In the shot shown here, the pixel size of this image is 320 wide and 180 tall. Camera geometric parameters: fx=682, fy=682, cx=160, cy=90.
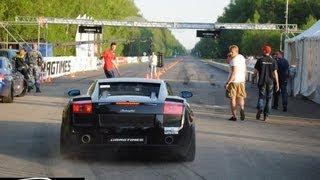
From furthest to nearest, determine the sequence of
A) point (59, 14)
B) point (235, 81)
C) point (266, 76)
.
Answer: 1. point (59, 14)
2. point (266, 76)
3. point (235, 81)

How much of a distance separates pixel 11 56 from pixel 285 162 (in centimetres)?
1908

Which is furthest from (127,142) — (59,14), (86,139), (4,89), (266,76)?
(59,14)

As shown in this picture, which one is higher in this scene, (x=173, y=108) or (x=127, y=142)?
(x=173, y=108)

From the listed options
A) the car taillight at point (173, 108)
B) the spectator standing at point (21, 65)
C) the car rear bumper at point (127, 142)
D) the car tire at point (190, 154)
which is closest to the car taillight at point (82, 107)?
the car rear bumper at point (127, 142)

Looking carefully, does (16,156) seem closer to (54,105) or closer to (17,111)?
(17,111)

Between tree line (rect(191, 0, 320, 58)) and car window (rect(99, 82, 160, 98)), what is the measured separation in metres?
76.0

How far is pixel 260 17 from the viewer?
116 meters

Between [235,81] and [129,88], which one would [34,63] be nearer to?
[235,81]

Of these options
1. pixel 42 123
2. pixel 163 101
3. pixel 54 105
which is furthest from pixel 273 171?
pixel 54 105

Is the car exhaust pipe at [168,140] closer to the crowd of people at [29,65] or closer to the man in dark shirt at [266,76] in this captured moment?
the man in dark shirt at [266,76]

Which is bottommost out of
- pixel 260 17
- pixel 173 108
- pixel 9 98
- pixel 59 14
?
pixel 9 98

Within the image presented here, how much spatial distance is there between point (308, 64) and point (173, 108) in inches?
599

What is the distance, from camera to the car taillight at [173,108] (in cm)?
902

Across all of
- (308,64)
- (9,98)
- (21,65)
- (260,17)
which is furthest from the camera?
(260,17)
